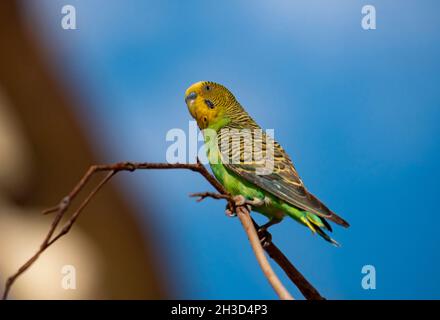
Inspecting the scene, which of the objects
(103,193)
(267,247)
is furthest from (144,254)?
(267,247)

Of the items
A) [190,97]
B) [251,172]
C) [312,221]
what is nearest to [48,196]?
[190,97]

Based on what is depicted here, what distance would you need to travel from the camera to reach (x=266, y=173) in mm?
2602

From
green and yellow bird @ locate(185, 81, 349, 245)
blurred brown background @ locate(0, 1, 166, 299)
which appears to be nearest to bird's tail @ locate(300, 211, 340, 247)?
green and yellow bird @ locate(185, 81, 349, 245)

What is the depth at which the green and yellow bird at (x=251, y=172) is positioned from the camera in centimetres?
239

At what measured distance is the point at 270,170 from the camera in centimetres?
264

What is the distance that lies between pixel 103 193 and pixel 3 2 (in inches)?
87.9

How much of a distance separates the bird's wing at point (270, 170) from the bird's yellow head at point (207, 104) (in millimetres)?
198

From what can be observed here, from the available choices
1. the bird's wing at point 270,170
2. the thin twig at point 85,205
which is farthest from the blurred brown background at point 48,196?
the thin twig at point 85,205

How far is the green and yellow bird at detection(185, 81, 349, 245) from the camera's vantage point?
2.39 metres

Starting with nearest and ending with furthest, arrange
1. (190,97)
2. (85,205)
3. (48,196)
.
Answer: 1. (85,205)
2. (190,97)
3. (48,196)

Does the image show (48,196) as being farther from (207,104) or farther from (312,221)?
(312,221)

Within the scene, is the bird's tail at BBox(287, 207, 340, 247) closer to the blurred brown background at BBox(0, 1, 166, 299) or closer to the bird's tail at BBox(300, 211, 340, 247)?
the bird's tail at BBox(300, 211, 340, 247)

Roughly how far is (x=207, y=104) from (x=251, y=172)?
1.98ft
